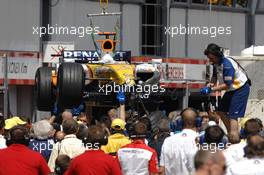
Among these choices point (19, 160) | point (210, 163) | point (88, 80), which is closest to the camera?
point (210, 163)

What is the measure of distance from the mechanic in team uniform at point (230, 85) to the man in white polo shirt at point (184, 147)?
2.03m

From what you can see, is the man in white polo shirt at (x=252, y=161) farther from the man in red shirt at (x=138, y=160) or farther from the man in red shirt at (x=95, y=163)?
the man in red shirt at (x=138, y=160)

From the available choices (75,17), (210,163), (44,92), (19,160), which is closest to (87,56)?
A: (44,92)

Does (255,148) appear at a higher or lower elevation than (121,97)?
higher

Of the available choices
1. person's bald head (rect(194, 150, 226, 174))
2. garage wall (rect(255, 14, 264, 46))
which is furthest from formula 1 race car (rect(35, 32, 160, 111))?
garage wall (rect(255, 14, 264, 46))

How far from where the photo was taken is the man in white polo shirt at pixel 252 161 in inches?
313

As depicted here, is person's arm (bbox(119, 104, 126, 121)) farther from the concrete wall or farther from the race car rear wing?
the concrete wall

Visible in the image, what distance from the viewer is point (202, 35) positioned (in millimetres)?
33531

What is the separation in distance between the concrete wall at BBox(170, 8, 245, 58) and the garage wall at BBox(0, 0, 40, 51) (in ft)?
18.7

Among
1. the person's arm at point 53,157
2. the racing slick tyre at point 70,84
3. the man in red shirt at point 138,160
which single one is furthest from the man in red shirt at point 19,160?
the racing slick tyre at point 70,84

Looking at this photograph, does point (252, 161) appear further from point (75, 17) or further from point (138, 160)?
point (75, 17)

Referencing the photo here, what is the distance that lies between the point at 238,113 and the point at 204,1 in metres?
22.2

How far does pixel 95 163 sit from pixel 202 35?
24294 mm

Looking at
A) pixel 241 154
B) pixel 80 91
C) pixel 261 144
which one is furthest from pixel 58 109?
pixel 261 144
